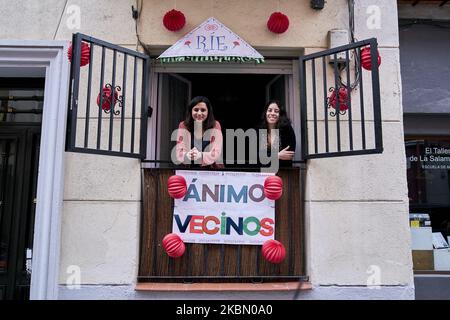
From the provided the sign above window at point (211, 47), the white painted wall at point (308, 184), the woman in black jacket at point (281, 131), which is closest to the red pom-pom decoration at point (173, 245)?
the white painted wall at point (308, 184)

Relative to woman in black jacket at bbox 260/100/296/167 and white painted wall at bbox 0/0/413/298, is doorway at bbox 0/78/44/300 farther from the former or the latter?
woman in black jacket at bbox 260/100/296/167

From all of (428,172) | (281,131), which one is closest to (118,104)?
(281,131)

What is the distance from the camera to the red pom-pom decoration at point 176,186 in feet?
13.0

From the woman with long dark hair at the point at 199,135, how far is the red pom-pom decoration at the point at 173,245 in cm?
77

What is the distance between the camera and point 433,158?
15.3 ft

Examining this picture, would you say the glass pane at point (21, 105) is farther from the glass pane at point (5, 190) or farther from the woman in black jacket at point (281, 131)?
the woman in black jacket at point (281, 131)

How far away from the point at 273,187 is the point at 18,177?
9.95 ft

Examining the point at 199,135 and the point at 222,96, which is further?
the point at 222,96

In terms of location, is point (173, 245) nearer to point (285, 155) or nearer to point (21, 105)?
point (285, 155)

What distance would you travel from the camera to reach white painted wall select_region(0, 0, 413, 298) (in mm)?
3941

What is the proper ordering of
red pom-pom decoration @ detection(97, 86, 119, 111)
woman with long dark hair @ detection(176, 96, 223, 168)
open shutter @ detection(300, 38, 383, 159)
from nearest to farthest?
1. red pom-pom decoration @ detection(97, 86, 119, 111)
2. open shutter @ detection(300, 38, 383, 159)
3. woman with long dark hair @ detection(176, 96, 223, 168)

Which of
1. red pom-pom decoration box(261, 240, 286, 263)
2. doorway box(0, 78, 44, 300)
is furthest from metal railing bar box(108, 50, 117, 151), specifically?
red pom-pom decoration box(261, 240, 286, 263)

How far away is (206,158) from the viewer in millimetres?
4031

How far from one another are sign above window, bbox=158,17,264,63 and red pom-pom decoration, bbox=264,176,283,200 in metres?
1.19
